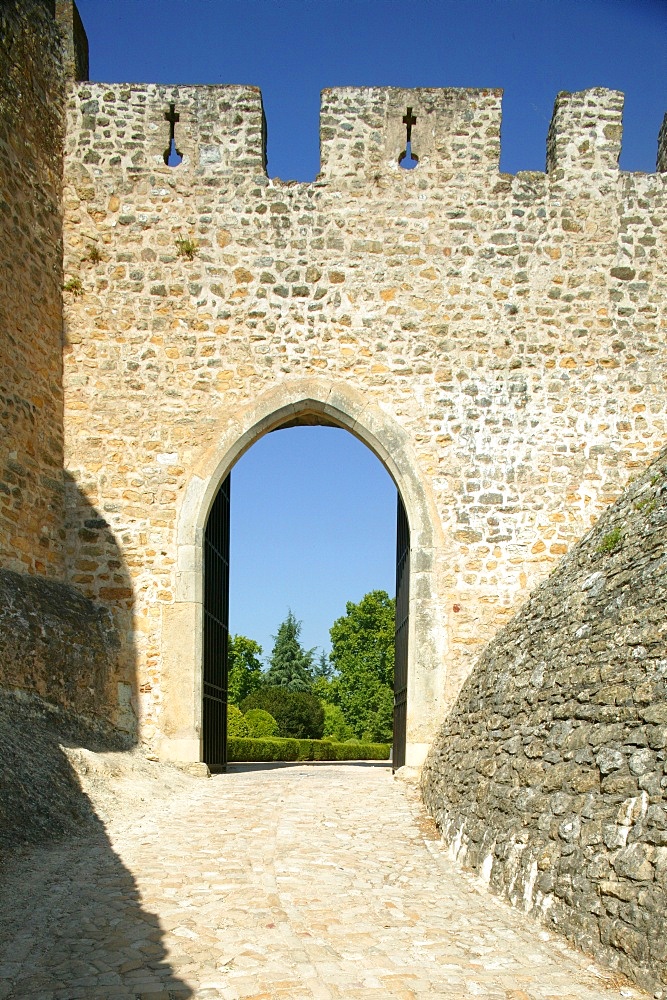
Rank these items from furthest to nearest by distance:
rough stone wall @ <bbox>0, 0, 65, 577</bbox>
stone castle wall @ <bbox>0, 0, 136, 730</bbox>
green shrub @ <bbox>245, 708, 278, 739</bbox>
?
green shrub @ <bbox>245, 708, 278, 739</bbox> → rough stone wall @ <bbox>0, 0, 65, 577</bbox> → stone castle wall @ <bbox>0, 0, 136, 730</bbox>

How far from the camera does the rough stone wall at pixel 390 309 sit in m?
Result: 8.83

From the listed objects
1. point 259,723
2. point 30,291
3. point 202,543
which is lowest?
point 259,723

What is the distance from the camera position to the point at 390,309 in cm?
910

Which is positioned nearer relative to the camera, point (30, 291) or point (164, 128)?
point (30, 291)

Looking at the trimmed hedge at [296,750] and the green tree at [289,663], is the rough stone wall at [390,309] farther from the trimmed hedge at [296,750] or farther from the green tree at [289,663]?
the green tree at [289,663]

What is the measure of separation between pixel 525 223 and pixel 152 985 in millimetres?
7756

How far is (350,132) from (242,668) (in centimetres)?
3198

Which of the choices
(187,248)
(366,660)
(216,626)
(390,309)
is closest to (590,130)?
(390,309)

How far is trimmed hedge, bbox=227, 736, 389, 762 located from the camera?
667 inches

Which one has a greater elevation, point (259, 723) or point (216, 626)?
point (216, 626)

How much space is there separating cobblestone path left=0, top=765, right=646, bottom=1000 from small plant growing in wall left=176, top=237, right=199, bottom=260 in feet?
17.4

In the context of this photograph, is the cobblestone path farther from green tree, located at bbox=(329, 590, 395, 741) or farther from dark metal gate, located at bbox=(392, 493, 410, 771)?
green tree, located at bbox=(329, 590, 395, 741)

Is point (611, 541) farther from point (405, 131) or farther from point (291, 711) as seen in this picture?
point (291, 711)


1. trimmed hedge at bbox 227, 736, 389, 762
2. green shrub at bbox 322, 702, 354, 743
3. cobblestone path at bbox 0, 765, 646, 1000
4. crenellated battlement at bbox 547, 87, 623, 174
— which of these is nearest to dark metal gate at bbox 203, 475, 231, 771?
cobblestone path at bbox 0, 765, 646, 1000
